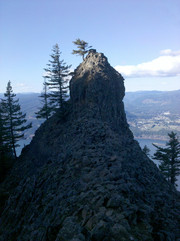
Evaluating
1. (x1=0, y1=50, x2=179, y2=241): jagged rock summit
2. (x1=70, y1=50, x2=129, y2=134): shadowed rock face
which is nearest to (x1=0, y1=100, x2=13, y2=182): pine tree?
(x1=0, y1=50, x2=179, y2=241): jagged rock summit

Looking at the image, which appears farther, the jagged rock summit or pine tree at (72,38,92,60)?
pine tree at (72,38,92,60)

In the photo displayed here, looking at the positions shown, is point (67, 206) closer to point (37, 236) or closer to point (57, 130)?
point (37, 236)

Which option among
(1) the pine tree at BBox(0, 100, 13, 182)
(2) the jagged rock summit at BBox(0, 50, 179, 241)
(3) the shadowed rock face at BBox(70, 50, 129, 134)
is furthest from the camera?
(1) the pine tree at BBox(0, 100, 13, 182)

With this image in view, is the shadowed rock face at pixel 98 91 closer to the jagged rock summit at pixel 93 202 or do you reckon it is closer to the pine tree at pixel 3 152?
the jagged rock summit at pixel 93 202

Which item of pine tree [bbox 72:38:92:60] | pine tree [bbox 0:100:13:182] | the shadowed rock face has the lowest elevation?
pine tree [bbox 0:100:13:182]

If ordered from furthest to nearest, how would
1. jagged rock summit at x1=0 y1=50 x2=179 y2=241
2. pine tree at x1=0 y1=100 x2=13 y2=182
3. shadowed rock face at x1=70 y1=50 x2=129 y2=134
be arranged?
pine tree at x1=0 y1=100 x2=13 y2=182 → shadowed rock face at x1=70 y1=50 x2=129 y2=134 → jagged rock summit at x1=0 y1=50 x2=179 y2=241

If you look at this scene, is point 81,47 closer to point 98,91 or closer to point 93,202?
point 98,91

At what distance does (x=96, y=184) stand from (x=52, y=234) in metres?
3.36

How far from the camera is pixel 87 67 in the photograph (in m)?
29.5

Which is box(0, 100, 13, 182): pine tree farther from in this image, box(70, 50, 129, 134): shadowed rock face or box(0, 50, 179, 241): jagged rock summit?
box(70, 50, 129, 134): shadowed rock face

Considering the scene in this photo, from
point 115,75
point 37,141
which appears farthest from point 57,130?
point 115,75

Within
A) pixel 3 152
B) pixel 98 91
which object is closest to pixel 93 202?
pixel 98 91

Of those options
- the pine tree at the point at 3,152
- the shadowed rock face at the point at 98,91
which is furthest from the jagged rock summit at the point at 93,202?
the pine tree at the point at 3,152

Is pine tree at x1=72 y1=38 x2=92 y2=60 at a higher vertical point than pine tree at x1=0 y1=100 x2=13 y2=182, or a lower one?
higher
